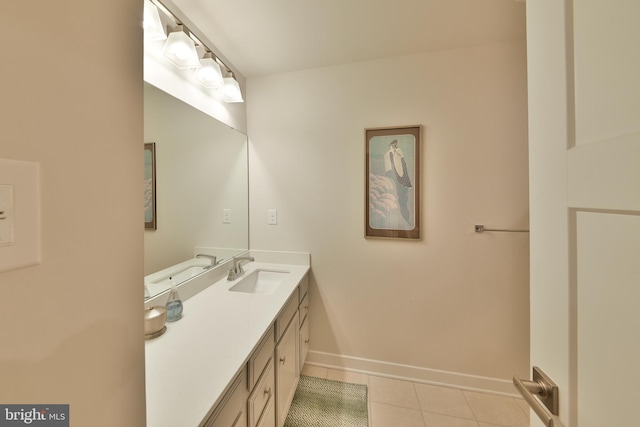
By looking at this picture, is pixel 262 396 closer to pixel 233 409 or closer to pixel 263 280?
pixel 233 409

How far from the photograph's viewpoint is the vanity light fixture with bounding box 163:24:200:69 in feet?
3.68

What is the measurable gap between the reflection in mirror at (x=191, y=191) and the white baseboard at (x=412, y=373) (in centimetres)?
112

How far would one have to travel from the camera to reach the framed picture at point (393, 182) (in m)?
1.62

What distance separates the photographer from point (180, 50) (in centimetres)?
114

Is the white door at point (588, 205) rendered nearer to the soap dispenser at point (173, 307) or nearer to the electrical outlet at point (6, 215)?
the electrical outlet at point (6, 215)

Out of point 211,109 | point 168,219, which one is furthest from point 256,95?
point 168,219

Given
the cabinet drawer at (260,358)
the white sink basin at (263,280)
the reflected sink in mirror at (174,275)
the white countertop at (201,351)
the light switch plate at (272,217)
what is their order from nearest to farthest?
1. the white countertop at (201,351)
2. the cabinet drawer at (260,358)
3. the reflected sink in mirror at (174,275)
4. the white sink basin at (263,280)
5. the light switch plate at (272,217)

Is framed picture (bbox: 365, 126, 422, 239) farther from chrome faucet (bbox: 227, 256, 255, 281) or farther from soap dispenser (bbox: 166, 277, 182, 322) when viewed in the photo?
soap dispenser (bbox: 166, 277, 182, 322)

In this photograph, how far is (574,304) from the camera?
0.43 meters

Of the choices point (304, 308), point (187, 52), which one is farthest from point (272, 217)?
point (187, 52)

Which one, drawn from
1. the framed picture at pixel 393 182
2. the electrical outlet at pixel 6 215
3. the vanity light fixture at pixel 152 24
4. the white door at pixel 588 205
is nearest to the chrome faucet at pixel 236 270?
the framed picture at pixel 393 182

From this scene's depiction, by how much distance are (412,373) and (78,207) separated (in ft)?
6.79

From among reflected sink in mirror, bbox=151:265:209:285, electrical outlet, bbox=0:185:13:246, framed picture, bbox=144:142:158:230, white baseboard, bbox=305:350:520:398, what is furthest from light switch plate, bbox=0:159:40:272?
white baseboard, bbox=305:350:520:398

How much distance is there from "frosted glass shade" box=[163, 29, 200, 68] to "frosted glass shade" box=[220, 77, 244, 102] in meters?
0.33
